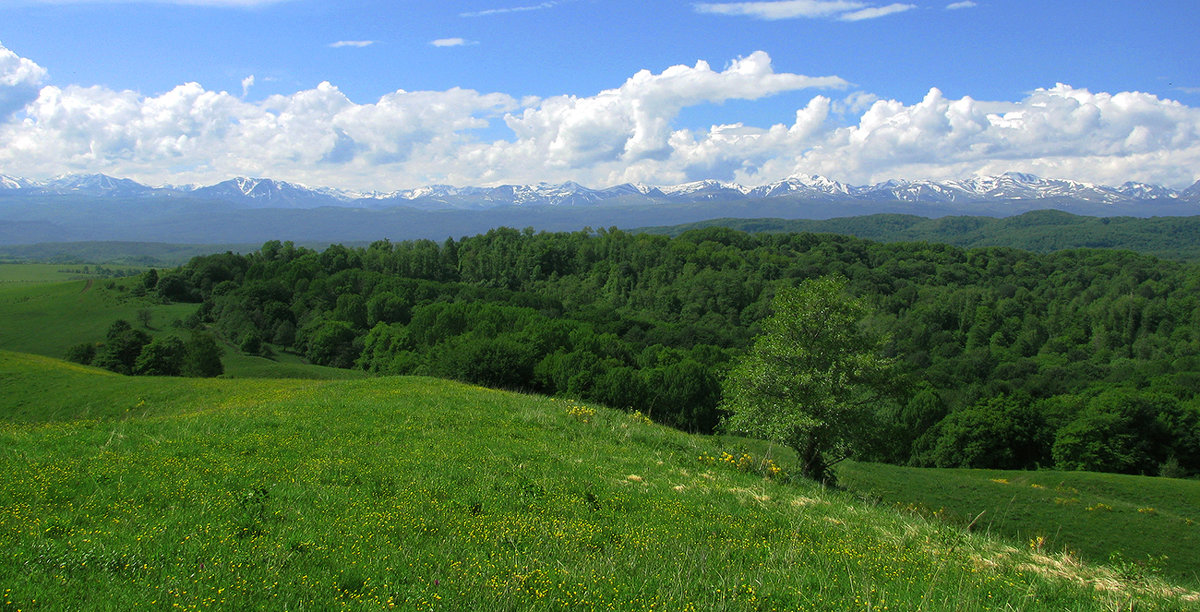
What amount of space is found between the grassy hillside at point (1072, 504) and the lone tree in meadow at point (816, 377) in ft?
6.87

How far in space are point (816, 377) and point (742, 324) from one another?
104m

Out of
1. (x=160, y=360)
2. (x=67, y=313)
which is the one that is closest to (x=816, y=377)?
(x=160, y=360)

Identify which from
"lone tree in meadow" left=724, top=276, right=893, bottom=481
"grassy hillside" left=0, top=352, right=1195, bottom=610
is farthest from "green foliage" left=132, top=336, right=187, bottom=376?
"lone tree in meadow" left=724, top=276, right=893, bottom=481

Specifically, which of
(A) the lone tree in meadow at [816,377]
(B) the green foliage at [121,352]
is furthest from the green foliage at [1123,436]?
(B) the green foliage at [121,352]

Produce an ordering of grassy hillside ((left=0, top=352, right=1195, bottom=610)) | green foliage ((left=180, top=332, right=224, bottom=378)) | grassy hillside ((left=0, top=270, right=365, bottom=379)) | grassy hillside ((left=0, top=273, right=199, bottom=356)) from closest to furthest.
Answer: grassy hillside ((left=0, top=352, right=1195, bottom=610))
green foliage ((left=180, top=332, right=224, bottom=378))
grassy hillside ((left=0, top=270, right=365, bottom=379))
grassy hillside ((left=0, top=273, right=199, bottom=356))

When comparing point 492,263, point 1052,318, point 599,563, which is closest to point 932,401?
point 599,563

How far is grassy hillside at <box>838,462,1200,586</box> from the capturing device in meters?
26.7

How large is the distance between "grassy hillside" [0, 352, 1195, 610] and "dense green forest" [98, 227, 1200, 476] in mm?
14044

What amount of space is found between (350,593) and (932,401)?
71049mm

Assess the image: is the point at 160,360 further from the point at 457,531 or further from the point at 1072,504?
the point at 1072,504

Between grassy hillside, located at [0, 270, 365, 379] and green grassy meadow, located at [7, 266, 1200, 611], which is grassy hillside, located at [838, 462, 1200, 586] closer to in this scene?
green grassy meadow, located at [7, 266, 1200, 611]

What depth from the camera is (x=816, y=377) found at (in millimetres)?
21844

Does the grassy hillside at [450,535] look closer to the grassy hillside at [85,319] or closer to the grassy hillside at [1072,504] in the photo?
the grassy hillside at [1072,504]

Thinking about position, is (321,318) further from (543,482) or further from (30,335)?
(543,482)
